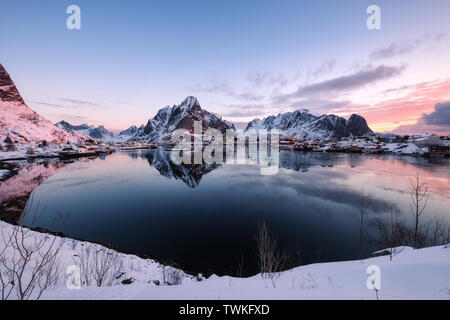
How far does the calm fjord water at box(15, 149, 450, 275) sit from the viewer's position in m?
11.6

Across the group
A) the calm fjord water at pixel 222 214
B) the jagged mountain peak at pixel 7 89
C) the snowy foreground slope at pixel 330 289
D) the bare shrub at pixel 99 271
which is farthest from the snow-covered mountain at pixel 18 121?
the snowy foreground slope at pixel 330 289

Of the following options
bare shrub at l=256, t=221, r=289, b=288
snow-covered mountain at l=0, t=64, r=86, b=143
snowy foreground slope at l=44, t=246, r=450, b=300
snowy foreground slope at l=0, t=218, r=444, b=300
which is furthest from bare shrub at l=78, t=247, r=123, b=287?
snow-covered mountain at l=0, t=64, r=86, b=143

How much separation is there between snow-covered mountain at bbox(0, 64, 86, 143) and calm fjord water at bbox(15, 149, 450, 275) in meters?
96.9

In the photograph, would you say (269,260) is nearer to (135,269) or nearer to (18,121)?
(135,269)

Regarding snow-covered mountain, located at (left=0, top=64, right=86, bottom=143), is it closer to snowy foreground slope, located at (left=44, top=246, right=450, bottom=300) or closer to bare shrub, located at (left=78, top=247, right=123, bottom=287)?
bare shrub, located at (left=78, top=247, right=123, bottom=287)

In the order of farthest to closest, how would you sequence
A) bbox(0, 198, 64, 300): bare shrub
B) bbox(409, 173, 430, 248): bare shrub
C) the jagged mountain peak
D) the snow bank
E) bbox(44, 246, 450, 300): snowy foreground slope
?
the jagged mountain peak → bbox(409, 173, 430, 248): bare shrub → the snow bank → bbox(44, 246, 450, 300): snowy foreground slope → bbox(0, 198, 64, 300): bare shrub

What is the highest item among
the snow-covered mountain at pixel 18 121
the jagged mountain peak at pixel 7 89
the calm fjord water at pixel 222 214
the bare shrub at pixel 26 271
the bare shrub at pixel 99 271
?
the jagged mountain peak at pixel 7 89

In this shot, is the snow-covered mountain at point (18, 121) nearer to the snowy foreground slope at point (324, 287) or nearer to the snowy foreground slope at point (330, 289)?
the snowy foreground slope at point (324, 287)

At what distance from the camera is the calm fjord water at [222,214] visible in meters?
11.6

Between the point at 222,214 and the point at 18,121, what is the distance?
145529 mm

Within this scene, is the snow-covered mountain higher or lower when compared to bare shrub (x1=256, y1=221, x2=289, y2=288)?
higher

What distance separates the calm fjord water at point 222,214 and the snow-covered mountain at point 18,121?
9686 cm
